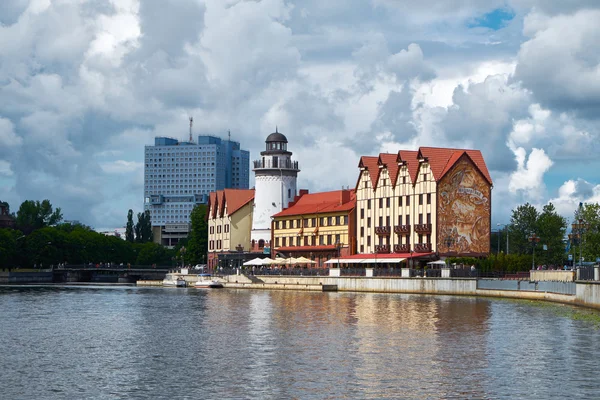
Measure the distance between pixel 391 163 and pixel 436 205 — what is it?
1355 cm

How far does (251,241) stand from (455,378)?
123 m

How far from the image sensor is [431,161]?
119625 millimetres

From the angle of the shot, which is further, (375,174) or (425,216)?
(375,174)

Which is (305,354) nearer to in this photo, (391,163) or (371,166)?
(391,163)

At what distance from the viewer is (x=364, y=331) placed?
59188 mm

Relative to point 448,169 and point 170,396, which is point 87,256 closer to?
point 448,169

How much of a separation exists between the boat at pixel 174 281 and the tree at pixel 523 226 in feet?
172

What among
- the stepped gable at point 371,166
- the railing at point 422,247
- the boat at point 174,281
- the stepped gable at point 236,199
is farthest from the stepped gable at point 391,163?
the boat at point 174,281

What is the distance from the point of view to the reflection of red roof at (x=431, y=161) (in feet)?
390

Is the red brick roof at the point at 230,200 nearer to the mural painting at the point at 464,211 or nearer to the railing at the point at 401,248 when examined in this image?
the railing at the point at 401,248

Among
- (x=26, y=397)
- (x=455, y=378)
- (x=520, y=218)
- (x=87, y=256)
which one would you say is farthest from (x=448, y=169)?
(x=87, y=256)

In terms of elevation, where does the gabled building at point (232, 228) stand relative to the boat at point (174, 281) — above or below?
above

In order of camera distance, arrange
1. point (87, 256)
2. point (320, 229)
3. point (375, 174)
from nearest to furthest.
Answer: point (375, 174) → point (320, 229) → point (87, 256)

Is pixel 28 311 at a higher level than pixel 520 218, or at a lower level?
lower
